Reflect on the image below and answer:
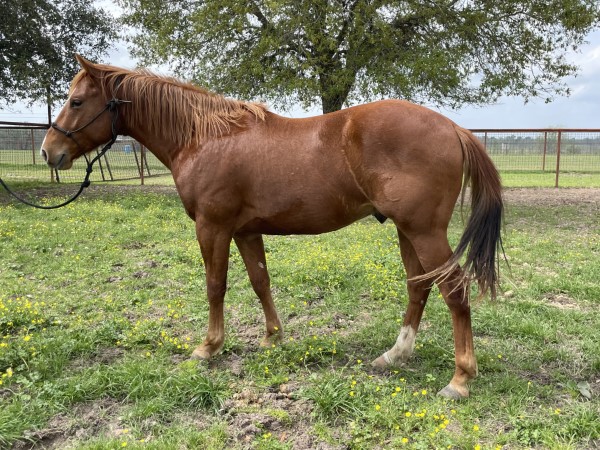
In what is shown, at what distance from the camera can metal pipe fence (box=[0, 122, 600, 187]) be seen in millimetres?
14273

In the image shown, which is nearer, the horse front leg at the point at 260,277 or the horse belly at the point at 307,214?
the horse belly at the point at 307,214

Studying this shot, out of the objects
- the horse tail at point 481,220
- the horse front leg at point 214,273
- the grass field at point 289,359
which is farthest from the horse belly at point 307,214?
the grass field at point 289,359

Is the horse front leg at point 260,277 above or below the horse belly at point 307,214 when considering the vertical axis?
below

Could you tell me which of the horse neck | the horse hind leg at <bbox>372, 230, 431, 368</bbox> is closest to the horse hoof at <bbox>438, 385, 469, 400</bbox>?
the horse hind leg at <bbox>372, 230, 431, 368</bbox>

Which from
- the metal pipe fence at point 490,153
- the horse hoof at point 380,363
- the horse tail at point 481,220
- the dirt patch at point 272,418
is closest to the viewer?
the dirt patch at point 272,418

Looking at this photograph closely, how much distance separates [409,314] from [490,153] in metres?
11.8

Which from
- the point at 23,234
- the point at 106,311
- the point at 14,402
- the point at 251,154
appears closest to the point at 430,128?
the point at 251,154

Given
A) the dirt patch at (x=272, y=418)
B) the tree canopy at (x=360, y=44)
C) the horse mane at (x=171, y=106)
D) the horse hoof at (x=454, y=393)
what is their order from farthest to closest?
the tree canopy at (x=360, y=44), the horse mane at (x=171, y=106), the horse hoof at (x=454, y=393), the dirt patch at (x=272, y=418)

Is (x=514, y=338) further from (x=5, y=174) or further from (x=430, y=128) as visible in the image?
(x=5, y=174)

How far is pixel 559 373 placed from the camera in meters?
3.00

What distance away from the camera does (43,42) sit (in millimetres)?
11781

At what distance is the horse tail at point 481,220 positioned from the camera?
2840mm

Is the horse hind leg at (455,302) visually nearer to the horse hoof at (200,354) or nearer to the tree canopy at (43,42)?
the horse hoof at (200,354)

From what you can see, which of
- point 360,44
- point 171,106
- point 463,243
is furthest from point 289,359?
point 360,44
